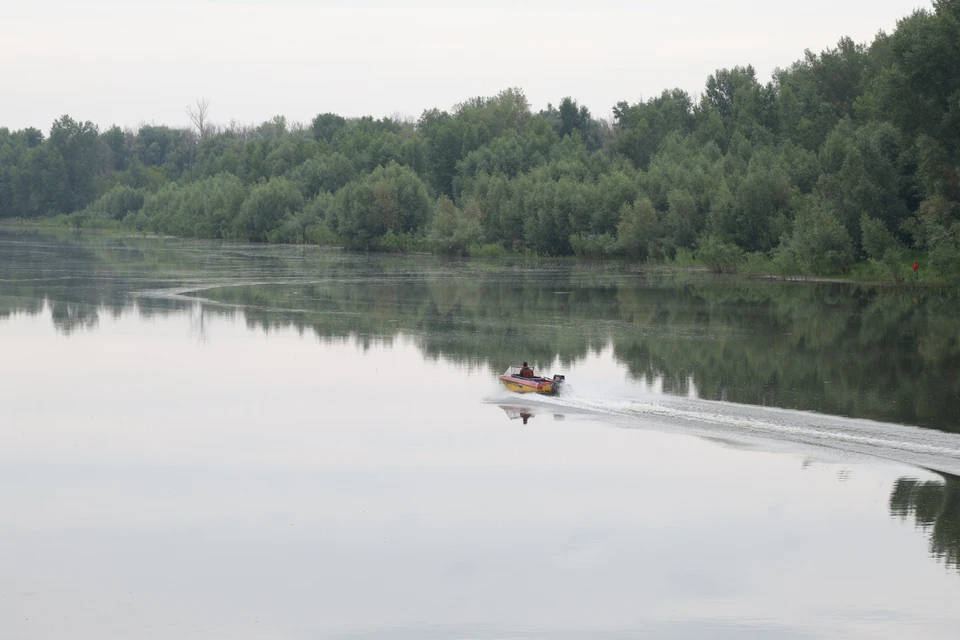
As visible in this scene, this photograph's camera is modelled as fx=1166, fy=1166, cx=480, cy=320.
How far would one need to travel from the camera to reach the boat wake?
21031 millimetres

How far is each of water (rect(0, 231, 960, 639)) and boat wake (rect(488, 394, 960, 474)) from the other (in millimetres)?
Result: 88

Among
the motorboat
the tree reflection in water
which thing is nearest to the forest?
the motorboat

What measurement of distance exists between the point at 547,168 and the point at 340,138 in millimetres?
48411

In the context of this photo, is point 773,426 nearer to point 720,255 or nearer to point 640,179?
point 720,255

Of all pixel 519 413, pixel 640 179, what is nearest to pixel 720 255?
pixel 640 179

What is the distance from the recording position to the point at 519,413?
26.0 metres

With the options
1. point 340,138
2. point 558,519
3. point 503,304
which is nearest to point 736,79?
point 340,138

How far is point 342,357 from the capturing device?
34.6 metres

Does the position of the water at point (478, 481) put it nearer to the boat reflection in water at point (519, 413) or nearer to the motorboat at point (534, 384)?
the boat reflection in water at point (519, 413)

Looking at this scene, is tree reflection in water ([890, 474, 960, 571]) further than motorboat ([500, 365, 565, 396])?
No

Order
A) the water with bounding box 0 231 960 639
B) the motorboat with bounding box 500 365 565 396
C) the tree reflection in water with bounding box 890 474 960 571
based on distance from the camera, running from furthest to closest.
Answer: the motorboat with bounding box 500 365 565 396 < the tree reflection in water with bounding box 890 474 960 571 < the water with bounding box 0 231 960 639

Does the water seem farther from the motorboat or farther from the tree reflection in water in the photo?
the motorboat

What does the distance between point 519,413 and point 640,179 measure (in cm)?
6032

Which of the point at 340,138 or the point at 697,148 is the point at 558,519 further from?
the point at 340,138
